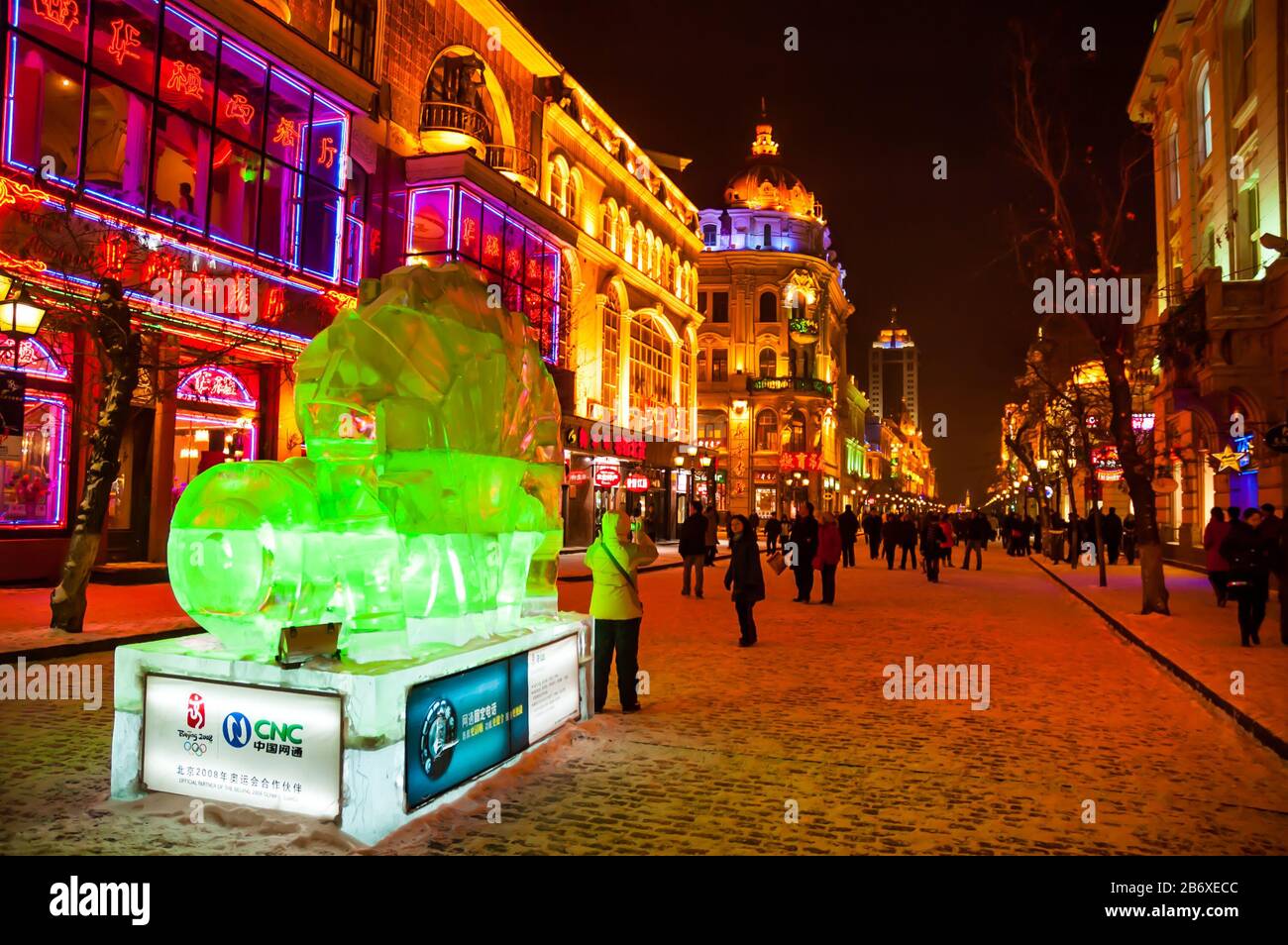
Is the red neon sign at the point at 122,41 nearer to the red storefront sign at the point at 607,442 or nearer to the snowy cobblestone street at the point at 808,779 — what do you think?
the snowy cobblestone street at the point at 808,779

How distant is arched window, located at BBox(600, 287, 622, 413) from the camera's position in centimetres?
3603

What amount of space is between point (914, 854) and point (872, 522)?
31332 millimetres

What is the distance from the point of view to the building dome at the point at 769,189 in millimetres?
73438

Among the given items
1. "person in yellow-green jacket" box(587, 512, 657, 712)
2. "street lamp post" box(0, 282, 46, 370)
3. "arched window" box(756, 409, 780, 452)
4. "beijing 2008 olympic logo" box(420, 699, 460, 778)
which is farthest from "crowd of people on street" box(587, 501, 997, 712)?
"arched window" box(756, 409, 780, 452)

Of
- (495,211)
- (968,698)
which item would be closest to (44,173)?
(495,211)

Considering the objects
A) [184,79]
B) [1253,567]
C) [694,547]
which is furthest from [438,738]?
[184,79]

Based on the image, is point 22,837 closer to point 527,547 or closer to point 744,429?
point 527,547

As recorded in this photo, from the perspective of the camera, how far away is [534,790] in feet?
17.7

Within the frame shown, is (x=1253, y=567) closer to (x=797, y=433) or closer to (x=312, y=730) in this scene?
(x=312, y=730)

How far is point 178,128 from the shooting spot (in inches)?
741

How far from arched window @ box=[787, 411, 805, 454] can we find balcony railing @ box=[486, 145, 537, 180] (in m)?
42.4

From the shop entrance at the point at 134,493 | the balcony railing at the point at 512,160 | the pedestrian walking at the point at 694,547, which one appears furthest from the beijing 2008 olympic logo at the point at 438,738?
the balcony railing at the point at 512,160

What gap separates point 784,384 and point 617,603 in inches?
2410

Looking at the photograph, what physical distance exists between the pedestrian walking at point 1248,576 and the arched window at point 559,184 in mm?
24750
